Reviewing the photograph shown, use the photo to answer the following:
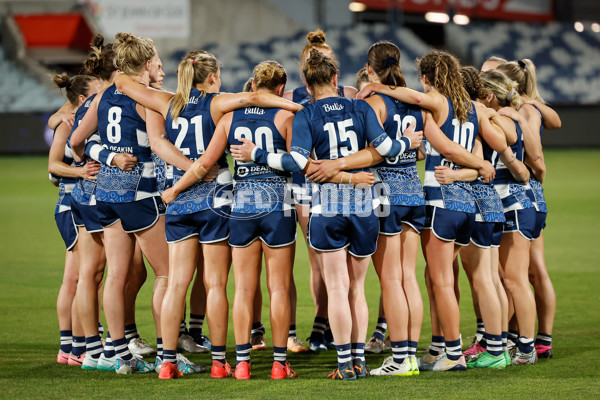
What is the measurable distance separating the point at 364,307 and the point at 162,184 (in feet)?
5.76

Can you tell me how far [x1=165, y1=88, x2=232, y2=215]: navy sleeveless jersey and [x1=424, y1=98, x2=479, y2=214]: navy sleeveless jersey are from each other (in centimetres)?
147

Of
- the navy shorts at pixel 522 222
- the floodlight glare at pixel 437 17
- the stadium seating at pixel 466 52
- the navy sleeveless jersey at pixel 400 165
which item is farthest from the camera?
the floodlight glare at pixel 437 17

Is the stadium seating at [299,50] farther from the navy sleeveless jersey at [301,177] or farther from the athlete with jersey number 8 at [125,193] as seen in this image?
the athlete with jersey number 8 at [125,193]

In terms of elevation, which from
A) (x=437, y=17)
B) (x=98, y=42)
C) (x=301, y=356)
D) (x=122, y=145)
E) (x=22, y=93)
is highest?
(x=437, y=17)

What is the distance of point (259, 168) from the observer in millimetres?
5559

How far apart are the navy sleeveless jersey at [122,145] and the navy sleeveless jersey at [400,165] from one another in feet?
5.60

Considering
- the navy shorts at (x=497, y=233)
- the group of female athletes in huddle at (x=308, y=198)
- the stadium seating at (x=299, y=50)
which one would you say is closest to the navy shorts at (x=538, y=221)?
the group of female athletes in huddle at (x=308, y=198)

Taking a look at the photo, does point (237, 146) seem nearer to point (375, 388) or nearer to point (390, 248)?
point (390, 248)

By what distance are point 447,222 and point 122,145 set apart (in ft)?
7.88

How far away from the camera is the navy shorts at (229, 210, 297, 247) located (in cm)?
548

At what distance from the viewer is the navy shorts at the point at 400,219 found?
5.61m

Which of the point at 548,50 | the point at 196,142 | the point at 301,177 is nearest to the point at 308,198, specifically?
the point at 301,177

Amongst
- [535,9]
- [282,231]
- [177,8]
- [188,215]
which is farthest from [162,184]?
[535,9]

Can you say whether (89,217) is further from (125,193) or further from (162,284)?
(162,284)
